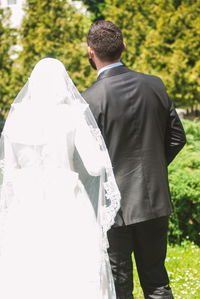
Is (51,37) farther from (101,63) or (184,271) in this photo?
(101,63)

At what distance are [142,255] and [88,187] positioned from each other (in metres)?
0.53

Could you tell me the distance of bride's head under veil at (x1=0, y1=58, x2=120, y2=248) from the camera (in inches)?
115

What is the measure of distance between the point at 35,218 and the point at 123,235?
54 centimetres

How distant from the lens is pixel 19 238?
3035 mm

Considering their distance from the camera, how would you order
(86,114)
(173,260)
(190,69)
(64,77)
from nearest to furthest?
(86,114), (64,77), (173,260), (190,69)

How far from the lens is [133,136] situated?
295cm

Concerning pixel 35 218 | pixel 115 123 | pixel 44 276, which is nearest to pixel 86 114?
pixel 115 123

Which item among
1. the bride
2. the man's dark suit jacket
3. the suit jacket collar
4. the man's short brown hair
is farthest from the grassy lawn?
the man's short brown hair

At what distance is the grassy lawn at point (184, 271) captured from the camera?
4.20 metres

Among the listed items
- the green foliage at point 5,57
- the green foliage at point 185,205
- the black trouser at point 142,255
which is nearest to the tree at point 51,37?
the green foliage at point 5,57

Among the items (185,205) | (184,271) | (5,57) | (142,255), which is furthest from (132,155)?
(5,57)

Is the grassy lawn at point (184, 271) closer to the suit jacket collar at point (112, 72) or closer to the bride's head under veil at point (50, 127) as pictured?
the bride's head under veil at point (50, 127)

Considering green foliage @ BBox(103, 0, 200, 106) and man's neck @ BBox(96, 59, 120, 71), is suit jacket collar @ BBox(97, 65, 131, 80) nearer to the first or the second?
man's neck @ BBox(96, 59, 120, 71)

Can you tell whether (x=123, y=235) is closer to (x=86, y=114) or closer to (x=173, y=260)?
(x=86, y=114)
